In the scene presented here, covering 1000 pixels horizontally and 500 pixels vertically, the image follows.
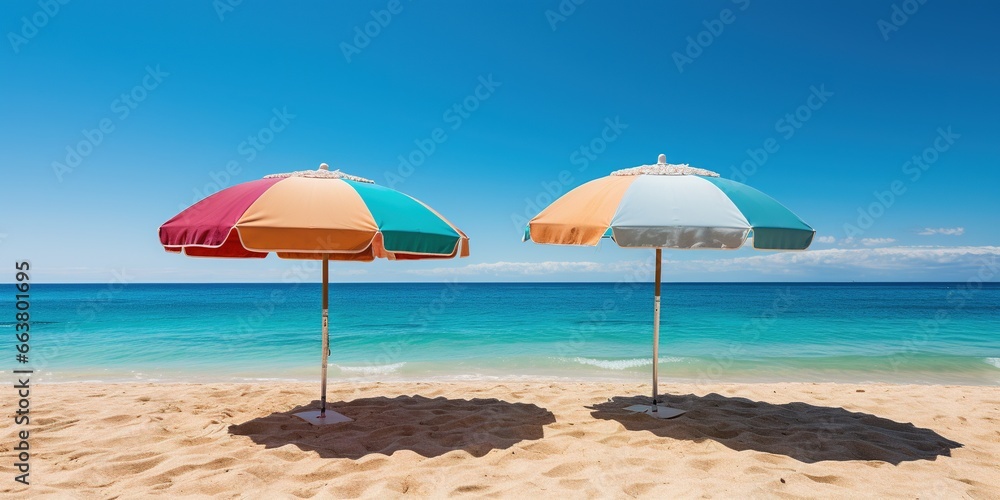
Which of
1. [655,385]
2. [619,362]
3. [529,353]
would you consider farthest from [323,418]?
[529,353]

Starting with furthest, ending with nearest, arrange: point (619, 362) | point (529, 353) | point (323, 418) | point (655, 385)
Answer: point (529, 353) < point (619, 362) < point (655, 385) < point (323, 418)

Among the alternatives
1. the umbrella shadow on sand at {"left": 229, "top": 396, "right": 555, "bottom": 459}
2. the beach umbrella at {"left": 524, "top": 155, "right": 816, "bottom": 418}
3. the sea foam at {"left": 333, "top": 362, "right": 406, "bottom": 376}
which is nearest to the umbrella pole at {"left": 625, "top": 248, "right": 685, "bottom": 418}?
the beach umbrella at {"left": 524, "top": 155, "right": 816, "bottom": 418}

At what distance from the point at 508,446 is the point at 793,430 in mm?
2606

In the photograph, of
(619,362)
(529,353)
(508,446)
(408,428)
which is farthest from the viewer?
(529,353)

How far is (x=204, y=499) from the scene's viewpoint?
309 centimetres

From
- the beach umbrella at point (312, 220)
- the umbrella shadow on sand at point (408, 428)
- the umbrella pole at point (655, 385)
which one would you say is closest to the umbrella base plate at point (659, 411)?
the umbrella pole at point (655, 385)

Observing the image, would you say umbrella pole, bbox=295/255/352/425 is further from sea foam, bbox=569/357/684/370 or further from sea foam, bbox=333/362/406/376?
sea foam, bbox=569/357/684/370

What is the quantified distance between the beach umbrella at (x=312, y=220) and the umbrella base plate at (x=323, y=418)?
175 centimetres

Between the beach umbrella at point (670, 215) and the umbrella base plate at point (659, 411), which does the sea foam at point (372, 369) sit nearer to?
the umbrella base plate at point (659, 411)

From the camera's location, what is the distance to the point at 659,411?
5.14 metres

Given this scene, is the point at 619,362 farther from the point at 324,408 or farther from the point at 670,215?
the point at 670,215

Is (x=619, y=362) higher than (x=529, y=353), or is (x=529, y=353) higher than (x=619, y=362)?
(x=619, y=362)

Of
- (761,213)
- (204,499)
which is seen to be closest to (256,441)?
(204,499)

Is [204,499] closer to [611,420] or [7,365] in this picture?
[611,420]
